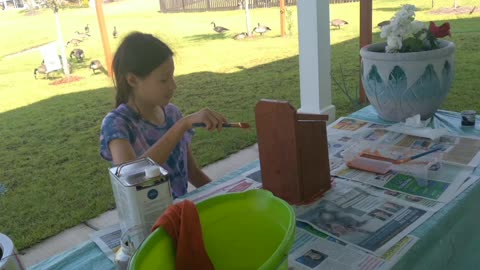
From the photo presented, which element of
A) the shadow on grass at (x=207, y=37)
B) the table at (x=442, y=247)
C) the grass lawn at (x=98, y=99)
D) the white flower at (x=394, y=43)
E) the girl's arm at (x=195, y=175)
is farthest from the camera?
the shadow on grass at (x=207, y=37)

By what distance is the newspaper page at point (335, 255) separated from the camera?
71 cm

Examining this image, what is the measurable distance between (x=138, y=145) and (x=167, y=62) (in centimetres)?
25

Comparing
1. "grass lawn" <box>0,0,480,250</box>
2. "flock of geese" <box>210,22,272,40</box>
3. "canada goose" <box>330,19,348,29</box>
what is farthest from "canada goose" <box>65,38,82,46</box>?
"canada goose" <box>330,19,348,29</box>

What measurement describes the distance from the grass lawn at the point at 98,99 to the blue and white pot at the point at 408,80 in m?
0.64

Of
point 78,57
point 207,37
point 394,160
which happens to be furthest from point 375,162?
point 207,37

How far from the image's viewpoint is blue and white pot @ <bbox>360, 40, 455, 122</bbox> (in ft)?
4.30

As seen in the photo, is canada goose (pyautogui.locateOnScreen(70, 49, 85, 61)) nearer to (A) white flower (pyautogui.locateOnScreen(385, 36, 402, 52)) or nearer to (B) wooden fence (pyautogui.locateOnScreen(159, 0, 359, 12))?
(B) wooden fence (pyautogui.locateOnScreen(159, 0, 359, 12))

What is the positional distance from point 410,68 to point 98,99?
172 inches

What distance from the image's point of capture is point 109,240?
2.80ft

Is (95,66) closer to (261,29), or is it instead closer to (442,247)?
(261,29)

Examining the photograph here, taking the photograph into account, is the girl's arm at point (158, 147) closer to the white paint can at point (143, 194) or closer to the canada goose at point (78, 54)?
the white paint can at point (143, 194)

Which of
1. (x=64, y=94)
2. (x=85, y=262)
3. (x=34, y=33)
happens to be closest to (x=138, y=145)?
(x=85, y=262)

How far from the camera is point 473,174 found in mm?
1009

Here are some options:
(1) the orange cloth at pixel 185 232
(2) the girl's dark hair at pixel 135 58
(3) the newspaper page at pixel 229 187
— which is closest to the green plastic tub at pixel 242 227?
(1) the orange cloth at pixel 185 232
